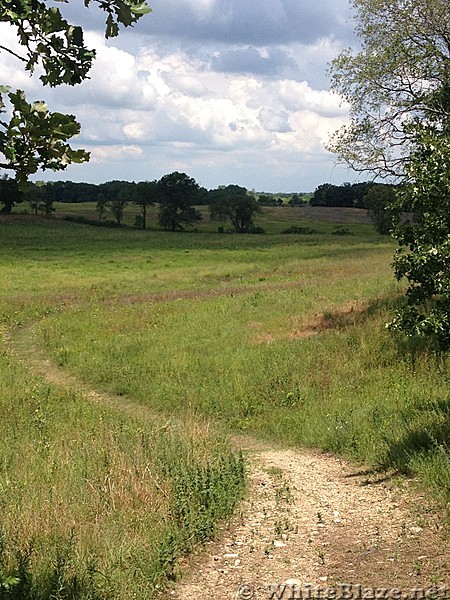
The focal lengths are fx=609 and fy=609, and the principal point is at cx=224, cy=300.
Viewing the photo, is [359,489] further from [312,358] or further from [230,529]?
[312,358]

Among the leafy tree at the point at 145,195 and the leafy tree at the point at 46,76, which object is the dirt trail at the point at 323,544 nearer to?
the leafy tree at the point at 46,76

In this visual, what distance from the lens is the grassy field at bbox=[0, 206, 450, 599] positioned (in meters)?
6.89

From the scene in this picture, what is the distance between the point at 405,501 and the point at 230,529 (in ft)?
7.75

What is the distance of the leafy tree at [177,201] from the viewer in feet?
362

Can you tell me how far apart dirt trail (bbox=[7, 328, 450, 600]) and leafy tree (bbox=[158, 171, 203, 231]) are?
10225 cm

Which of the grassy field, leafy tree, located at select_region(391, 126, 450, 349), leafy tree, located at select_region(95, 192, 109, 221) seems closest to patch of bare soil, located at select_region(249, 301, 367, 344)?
the grassy field

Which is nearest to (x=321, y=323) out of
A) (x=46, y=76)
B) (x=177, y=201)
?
(x=46, y=76)

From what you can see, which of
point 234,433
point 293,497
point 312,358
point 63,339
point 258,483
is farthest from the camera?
point 63,339

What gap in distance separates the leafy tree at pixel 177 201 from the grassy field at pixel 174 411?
75.1m

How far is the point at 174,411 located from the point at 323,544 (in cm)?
768

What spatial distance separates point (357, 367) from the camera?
51.4 ft

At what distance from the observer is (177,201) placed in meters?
111

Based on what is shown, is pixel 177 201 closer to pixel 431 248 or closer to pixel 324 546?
pixel 431 248

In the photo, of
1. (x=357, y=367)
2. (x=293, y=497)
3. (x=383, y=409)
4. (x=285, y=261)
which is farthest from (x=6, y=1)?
(x=285, y=261)
